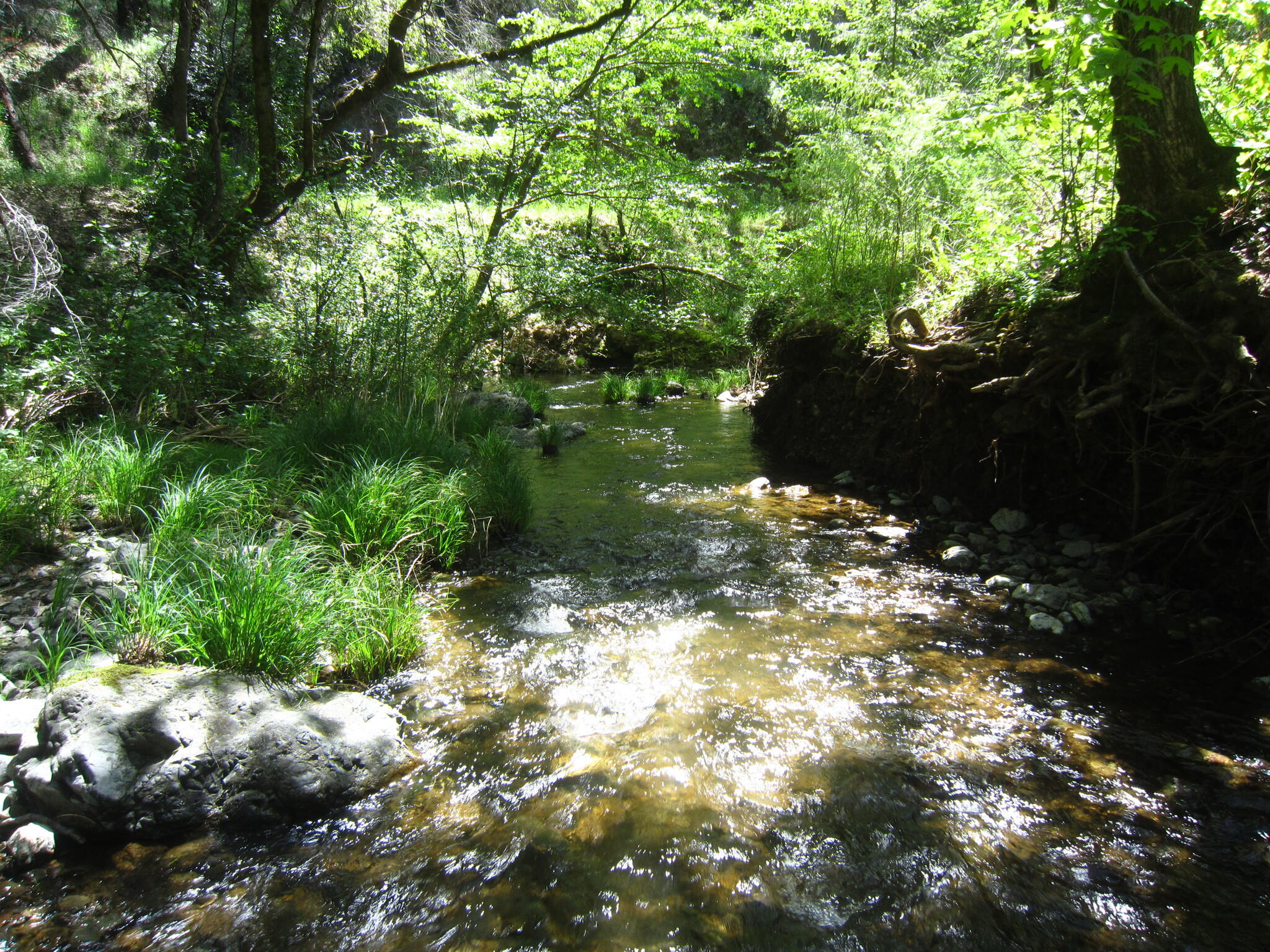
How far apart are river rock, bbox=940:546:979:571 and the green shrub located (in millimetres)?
3736

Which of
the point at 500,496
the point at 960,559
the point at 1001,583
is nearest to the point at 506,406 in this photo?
the point at 500,496

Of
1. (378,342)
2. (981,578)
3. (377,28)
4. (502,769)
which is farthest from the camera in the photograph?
(377,28)

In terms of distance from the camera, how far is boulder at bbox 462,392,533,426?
10.1 m

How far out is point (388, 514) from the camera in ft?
16.7

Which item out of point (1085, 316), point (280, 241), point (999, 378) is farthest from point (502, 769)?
point (280, 241)

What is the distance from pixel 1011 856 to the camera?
2.46m

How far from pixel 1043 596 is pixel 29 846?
516 centimetres

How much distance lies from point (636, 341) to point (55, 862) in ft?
53.7

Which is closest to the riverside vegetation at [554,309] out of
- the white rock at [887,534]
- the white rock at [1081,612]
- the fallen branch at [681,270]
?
the fallen branch at [681,270]

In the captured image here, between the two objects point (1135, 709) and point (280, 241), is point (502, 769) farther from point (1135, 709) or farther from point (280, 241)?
point (280, 241)

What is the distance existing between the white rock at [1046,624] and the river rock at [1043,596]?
15cm

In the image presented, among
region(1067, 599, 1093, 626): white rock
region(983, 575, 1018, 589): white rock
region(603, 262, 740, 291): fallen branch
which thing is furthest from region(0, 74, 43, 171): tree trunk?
region(1067, 599, 1093, 626): white rock

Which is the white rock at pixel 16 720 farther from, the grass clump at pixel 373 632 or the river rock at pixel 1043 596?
the river rock at pixel 1043 596

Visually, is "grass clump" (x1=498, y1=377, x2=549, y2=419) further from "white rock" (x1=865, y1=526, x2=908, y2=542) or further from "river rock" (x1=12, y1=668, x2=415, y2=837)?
"river rock" (x1=12, y1=668, x2=415, y2=837)
